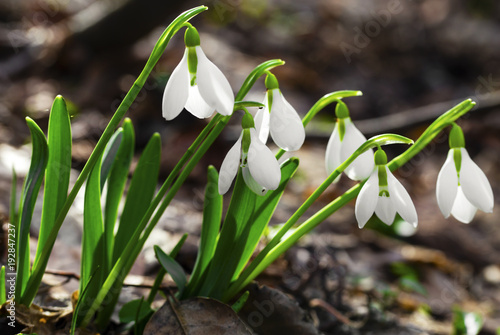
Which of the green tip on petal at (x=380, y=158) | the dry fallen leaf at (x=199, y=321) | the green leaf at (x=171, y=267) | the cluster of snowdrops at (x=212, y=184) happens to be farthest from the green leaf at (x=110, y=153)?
the green tip on petal at (x=380, y=158)

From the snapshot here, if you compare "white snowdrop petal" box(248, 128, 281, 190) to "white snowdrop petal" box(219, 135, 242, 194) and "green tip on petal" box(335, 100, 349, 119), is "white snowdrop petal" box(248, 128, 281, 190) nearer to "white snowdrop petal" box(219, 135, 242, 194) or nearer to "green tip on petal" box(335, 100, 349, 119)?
"white snowdrop petal" box(219, 135, 242, 194)

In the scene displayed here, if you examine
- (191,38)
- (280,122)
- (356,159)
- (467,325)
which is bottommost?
(467,325)

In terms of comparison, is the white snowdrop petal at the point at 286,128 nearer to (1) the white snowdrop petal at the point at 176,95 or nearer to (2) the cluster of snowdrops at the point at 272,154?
(2) the cluster of snowdrops at the point at 272,154

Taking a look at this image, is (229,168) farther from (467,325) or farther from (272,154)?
(467,325)

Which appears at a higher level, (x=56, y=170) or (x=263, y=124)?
(x=263, y=124)

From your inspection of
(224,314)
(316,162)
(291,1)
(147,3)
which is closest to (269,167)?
(224,314)

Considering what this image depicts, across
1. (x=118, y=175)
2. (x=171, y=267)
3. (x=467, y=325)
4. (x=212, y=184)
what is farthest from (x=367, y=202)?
(x=467, y=325)

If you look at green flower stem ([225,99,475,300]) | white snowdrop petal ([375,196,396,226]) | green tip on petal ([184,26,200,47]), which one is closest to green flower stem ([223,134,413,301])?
green flower stem ([225,99,475,300])

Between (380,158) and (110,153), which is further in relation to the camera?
(110,153)
